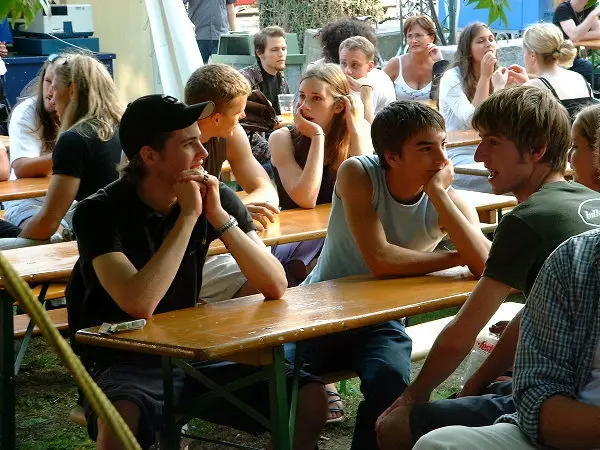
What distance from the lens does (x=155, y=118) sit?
10.8 ft

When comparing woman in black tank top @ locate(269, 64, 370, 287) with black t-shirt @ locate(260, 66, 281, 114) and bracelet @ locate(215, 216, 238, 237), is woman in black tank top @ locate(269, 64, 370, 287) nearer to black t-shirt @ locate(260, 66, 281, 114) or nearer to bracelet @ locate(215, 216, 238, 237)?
bracelet @ locate(215, 216, 238, 237)

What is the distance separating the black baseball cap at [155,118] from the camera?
3.28 metres

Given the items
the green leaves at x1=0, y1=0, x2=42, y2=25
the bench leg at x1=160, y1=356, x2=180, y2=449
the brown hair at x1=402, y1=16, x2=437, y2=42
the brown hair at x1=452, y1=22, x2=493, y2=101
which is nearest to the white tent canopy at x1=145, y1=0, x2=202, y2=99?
the brown hair at x1=452, y1=22, x2=493, y2=101

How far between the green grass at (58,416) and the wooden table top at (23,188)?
2.65 feet

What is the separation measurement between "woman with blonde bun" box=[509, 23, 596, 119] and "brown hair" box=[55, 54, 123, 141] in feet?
11.6

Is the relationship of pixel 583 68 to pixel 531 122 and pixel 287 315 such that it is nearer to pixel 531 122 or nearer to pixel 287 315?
pixel 531 122

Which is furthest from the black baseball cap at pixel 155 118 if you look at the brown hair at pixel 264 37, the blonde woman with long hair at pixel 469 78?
the brown hair at pixel 264 37

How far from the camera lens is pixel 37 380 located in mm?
5125

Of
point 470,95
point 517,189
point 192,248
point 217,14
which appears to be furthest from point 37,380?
point 217,14

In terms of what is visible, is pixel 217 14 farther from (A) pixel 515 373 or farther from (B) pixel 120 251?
(A) pixel 515 373

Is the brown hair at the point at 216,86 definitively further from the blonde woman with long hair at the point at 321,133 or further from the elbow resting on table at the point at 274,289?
the elbow resting on table at the point at 274,289

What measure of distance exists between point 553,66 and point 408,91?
5.28 ft

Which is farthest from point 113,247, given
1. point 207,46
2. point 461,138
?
point 207,46

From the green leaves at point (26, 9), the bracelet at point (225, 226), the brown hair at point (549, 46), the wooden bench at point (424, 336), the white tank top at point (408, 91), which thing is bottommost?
the wooden bench at point (424, 336)
